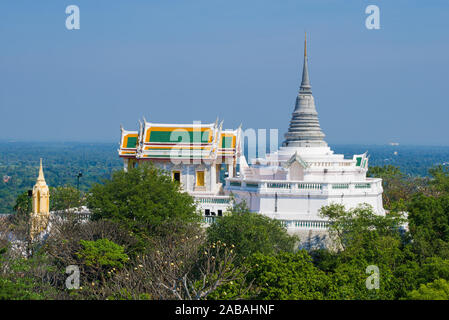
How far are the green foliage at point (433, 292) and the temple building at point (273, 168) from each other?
11.7 m

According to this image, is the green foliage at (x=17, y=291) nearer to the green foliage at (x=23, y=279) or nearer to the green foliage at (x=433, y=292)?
the green foliage at (x=23, y=279)

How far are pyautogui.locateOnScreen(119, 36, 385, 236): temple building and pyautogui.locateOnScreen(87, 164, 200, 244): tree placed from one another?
255cm

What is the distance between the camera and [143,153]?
144 ft

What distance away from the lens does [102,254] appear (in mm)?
31172

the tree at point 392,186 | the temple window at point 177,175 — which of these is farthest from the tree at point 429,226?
the tree at point 392,186

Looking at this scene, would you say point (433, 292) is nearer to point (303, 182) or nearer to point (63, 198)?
point (303, 182)

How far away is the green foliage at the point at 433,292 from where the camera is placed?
23625mm

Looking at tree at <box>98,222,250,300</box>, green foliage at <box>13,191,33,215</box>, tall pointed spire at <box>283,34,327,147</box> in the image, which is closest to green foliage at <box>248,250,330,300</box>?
tree at <box>98,222,250,300</box>

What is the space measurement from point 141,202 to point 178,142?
898cm

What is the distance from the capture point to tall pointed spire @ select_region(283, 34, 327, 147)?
46.1 meters

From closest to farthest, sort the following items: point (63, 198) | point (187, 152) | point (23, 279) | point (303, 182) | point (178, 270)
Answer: point (23, 279)
point (178, 270)
point (303, 182)
point (187, 152)
point (63, 198)

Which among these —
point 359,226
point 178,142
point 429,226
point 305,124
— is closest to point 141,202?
point 178,142

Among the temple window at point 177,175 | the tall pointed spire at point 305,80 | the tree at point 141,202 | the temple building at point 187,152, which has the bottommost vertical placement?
the tree at point 141,202
